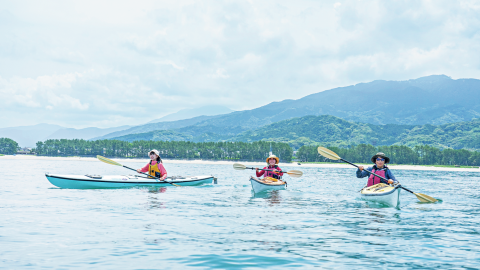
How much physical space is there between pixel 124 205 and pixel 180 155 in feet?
481

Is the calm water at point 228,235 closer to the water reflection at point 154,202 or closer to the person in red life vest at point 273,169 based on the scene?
the water reflection at point 154,202

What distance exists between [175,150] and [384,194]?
150649 millimetres

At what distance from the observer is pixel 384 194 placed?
65.8 feet

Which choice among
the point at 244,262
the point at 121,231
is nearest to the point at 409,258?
the point at 244,262

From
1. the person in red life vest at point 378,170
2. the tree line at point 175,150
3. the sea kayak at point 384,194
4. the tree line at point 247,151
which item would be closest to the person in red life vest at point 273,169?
the person in red life vest at point 378,170

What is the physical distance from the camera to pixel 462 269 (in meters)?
9.27

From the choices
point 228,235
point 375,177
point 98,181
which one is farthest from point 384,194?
point 98,181

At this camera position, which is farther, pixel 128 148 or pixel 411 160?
pixel 128 148

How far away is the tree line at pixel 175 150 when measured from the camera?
160500 millimetres

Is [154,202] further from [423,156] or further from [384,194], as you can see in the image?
[423,156]

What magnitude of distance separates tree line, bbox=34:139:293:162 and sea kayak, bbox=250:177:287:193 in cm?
13279

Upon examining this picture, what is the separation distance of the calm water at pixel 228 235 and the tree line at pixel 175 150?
457 ft

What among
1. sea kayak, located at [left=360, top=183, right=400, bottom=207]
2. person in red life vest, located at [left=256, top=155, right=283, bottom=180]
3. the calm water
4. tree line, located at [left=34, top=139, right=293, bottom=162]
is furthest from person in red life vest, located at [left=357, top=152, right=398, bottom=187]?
tree line, located at [left=34, top=139, right=293, bottom=162]

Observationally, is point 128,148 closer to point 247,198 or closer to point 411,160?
point 411,160
